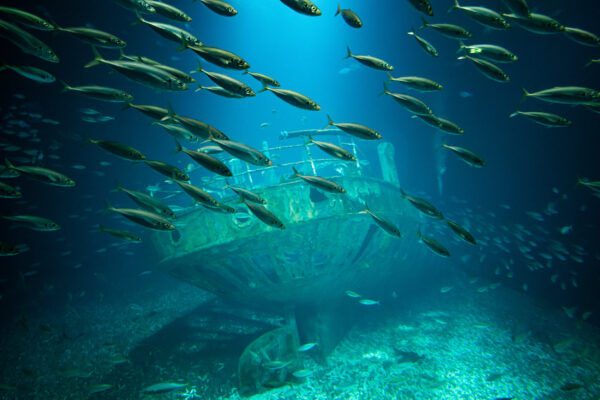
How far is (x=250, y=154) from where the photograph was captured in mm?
3105

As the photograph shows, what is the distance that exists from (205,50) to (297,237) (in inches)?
208

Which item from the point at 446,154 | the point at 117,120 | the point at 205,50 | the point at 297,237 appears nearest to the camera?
the point at 205,50

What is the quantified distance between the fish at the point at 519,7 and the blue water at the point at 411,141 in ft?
12.7

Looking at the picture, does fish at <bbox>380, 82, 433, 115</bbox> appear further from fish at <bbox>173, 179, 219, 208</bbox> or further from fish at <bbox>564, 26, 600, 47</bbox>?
fish at <bbox>173, 179, 219, 208</bbox>

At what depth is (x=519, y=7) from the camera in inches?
117

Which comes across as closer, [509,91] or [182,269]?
[182,269]

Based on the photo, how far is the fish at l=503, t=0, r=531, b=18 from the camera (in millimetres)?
2947

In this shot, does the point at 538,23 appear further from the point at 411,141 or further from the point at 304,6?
the point at 411,141

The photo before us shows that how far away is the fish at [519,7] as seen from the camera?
9.67 ft

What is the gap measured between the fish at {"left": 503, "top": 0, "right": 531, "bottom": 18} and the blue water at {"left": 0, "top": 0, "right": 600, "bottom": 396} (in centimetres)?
387

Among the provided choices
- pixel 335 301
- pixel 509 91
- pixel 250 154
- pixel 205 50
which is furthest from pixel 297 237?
pixel 509 91

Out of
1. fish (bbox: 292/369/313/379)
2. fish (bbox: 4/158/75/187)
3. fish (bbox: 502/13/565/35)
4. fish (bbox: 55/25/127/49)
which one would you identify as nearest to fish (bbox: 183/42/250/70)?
fish (bbox: 55/25/127/49)

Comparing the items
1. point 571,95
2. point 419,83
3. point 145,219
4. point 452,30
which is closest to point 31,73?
point 145,219

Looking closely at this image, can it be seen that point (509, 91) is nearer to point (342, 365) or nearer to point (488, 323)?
point (488, 323)
